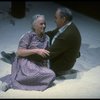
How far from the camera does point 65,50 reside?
5.23 metres

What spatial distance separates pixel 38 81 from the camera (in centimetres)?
503

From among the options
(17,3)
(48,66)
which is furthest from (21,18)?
(48,66)

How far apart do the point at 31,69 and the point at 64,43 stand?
0.59 m

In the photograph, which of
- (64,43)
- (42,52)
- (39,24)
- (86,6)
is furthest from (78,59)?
(86,6)

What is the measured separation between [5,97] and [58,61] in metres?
1.01

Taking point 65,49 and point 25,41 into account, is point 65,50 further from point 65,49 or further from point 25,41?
point 25,41

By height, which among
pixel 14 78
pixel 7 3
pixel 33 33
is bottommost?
pixel 7 3

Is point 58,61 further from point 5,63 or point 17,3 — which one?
point 17,3

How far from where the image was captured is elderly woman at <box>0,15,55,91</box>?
5016mm

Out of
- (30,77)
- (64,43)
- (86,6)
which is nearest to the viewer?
(30,77)

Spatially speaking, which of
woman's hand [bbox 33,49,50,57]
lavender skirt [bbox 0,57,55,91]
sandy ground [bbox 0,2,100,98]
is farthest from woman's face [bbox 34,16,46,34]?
sandy ground [bbox 0,2,100,98]

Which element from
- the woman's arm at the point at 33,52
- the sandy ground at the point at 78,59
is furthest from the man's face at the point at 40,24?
the sandy ground at the point at 78,59

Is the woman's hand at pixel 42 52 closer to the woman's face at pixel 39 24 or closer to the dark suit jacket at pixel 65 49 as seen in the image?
the dark suit jacket at pixel 65 49

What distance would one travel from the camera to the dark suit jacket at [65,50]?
511 centimetres
